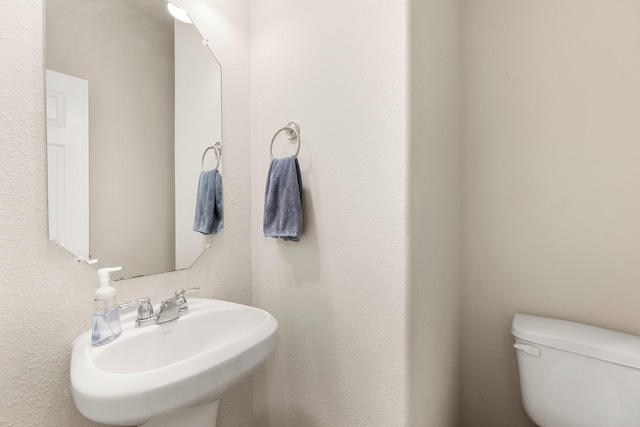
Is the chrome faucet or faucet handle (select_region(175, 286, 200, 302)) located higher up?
faucet handle (select_region(175, 286, 200, 302))

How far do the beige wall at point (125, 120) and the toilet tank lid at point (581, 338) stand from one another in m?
1.36

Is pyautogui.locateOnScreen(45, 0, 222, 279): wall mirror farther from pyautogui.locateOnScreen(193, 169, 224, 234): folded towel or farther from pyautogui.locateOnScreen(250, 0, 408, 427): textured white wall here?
pyautogui.locateOnScreen(250, 0, 408, 427): textured white wall

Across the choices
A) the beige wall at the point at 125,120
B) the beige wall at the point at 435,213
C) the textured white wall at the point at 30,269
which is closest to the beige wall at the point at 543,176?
the beige wall at the point at 435,213

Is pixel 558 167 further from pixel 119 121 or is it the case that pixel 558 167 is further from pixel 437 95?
pixel 119 121

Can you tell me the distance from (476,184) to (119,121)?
1473 mm

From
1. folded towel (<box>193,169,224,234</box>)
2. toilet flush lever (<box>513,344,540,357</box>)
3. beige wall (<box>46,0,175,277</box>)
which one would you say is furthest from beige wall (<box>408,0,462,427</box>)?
beige wall (<box>46,0,175,277</box>)

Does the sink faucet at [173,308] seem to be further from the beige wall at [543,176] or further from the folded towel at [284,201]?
the beige wall at [543,176]

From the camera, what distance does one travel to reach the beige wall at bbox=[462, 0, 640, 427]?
1.17 m

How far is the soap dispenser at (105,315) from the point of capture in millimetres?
772

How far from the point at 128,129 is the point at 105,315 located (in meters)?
0.57

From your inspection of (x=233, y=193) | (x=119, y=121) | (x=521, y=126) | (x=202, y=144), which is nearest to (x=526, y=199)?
(x=521, y=126)

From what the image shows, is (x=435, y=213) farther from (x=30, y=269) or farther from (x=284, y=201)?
(x=30, y=269)

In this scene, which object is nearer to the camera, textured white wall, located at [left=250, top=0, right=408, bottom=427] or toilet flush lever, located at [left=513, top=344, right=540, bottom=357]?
textured white wall, located at [left=250, top=0, right=408, bottom=427]

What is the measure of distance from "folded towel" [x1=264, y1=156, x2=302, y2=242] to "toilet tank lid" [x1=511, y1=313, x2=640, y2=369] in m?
0.96
